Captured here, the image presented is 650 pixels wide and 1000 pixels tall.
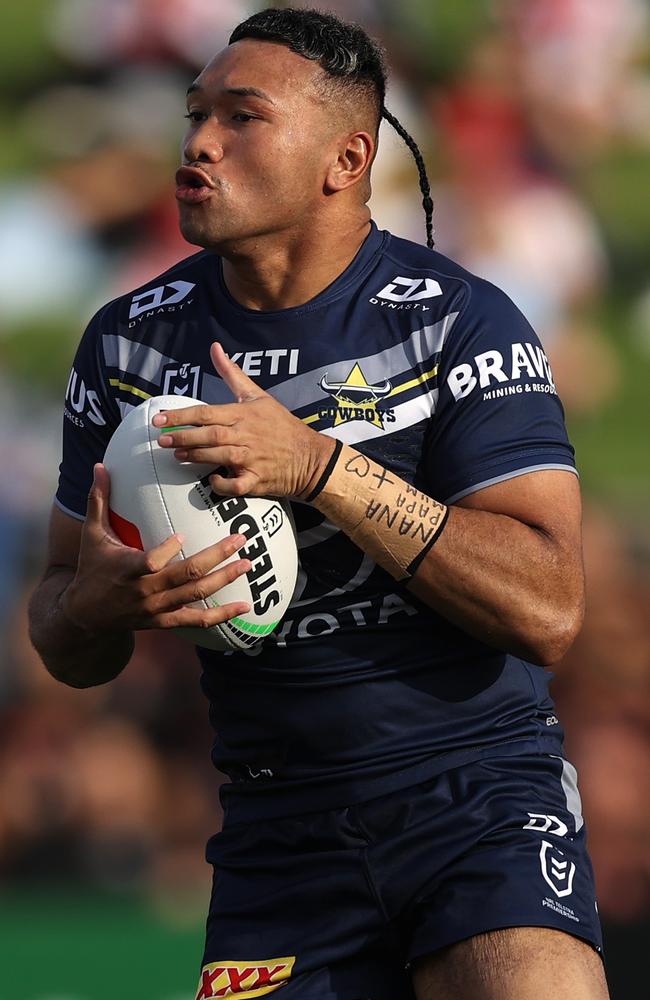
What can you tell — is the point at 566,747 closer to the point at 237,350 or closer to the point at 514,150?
the point at 514,150

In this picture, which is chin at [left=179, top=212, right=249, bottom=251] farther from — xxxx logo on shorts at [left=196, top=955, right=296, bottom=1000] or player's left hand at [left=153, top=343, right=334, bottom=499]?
xxxx logo on shorts at [left=196, top=955, right=296, bottom=1000]

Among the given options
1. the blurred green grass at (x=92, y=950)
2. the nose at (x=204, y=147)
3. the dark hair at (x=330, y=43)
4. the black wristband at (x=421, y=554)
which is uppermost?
the dark hair at (x=330, y=43)

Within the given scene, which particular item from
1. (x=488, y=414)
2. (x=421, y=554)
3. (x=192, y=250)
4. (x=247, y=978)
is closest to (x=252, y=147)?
(x=488, y=414)

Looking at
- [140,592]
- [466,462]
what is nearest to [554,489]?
[466,462]

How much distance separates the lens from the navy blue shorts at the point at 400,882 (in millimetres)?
2672

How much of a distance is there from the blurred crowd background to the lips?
3090mm

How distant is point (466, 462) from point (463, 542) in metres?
0.18

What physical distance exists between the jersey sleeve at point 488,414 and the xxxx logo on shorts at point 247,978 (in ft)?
3.18

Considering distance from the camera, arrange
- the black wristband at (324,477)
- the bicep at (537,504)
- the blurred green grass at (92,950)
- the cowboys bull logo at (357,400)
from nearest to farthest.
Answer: the black wristband at (324,477) → the bicep at (537,504) → the cowboys bull logo at (357,400) → the blurred green grass at (92,950)

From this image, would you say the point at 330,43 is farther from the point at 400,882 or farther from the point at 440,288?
the point at 400,882

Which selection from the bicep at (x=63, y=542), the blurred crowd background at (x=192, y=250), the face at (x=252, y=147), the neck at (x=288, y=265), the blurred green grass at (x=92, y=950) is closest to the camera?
the face at (x=252, y=147)

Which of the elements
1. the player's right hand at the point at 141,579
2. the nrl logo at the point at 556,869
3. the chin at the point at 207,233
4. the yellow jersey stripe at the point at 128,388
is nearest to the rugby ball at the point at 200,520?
the player's right hand at the point at 141,579

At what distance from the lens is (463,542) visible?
106 inches

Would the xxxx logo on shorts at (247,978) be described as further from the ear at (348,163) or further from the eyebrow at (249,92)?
the eyebrow at (249,92)
